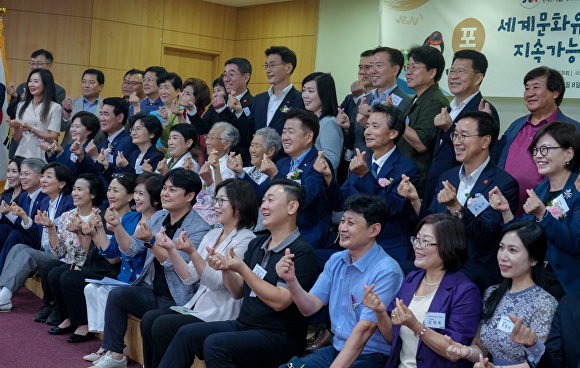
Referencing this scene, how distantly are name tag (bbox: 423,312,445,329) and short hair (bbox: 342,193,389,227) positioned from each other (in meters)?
0.52

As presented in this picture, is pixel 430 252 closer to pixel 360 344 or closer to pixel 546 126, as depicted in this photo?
pixel 360 344

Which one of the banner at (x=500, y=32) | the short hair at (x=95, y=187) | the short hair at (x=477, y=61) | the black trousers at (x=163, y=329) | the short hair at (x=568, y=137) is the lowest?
the black trousers at (x=163, y=329)

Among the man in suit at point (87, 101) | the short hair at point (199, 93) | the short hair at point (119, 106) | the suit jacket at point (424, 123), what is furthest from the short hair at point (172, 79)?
the suit jacket at point (424, 123)

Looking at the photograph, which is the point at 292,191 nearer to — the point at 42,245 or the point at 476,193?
the point at 476,193

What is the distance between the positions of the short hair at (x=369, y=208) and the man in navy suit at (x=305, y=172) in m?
0.63

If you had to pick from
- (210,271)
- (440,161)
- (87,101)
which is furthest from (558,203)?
(87,101)

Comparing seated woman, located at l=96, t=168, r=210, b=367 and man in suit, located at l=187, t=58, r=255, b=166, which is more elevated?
man in suit, located at l=187, t=58, r=255, b=166

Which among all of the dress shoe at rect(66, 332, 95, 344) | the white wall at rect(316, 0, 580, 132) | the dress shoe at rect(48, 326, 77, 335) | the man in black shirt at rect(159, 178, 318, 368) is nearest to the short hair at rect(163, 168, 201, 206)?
the man in black shirt at rect(159, 178, 318, 368)

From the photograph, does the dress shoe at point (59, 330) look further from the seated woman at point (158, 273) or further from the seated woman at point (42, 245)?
the seated woman at point (158, 273)

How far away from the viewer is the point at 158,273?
11.7 ft

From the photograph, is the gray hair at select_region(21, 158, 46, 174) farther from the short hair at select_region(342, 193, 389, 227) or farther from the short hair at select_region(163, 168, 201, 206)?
the short hair at select_region(342, 193, 389, 227)

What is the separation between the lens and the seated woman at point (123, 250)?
3.76 m

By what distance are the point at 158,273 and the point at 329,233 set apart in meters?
1.01

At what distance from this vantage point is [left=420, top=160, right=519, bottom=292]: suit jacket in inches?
109
